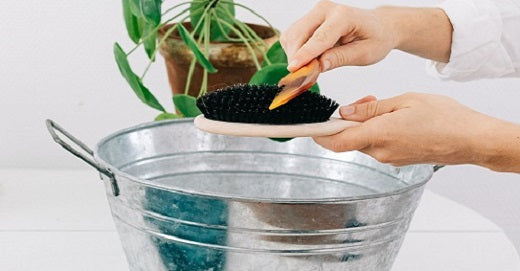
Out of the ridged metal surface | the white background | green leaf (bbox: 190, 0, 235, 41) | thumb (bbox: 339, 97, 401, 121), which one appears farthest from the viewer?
the white background

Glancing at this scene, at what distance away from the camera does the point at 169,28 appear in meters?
1.05

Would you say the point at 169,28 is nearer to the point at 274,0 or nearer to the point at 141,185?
the point at 274,0

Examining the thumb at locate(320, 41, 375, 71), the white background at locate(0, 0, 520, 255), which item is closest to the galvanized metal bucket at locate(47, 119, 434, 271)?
the thumb at locate(320, 41, 375, 71)

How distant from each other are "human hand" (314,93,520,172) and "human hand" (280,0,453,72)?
0.19 ft

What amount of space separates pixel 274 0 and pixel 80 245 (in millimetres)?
525

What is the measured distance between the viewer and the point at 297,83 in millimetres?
665

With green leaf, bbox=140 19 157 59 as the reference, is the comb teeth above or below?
above

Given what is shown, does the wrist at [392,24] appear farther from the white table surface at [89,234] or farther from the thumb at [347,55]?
the white table surface at [89,234]

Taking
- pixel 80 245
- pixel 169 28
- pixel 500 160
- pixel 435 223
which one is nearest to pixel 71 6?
pixel 169 28

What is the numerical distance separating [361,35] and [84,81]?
587mm

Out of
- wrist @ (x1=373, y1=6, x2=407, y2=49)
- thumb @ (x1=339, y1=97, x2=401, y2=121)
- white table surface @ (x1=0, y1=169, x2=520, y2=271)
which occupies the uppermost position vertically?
wrist @ (x1=373, y1=6, x2=407, y2=49)

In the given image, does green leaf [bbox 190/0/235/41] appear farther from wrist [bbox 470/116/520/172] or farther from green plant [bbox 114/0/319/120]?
wrist [bbox 470/116/520/172]

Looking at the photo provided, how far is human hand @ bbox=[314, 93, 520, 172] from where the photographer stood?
69 cm

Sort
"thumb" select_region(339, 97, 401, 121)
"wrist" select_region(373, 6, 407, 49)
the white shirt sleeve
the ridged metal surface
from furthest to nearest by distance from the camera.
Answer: the white shirt sleeve
"wrist" select_region(373, 6, 407, 49)
"thumb" select_region(339, 97, 401, 121)
the ridged metal surface
